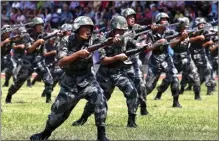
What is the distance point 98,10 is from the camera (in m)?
30.8

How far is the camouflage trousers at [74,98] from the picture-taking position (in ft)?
33.2

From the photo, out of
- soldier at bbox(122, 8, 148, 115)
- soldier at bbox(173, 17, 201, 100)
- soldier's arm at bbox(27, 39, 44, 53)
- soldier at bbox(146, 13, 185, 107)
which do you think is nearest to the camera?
soldier at bbox(122, 8, 148, 115)

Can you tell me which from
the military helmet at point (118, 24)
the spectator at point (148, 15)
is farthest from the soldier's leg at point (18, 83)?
the spectator at point (148, 15)

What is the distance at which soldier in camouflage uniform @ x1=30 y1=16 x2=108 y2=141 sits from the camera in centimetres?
1009

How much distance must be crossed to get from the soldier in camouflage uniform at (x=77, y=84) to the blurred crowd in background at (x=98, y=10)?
54.4ft

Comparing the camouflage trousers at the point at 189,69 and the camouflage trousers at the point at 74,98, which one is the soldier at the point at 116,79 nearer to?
the camouflage trousers at the point at 74,98

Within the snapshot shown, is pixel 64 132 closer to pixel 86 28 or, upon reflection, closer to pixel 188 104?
pixel 86 28

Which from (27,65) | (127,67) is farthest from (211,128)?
(27,65)

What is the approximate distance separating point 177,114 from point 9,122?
362 cm

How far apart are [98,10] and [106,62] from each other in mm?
19184

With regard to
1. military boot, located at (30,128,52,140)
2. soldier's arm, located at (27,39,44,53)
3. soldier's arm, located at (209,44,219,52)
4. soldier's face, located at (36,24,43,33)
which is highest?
soldier's face, located at (36,24,43,33)

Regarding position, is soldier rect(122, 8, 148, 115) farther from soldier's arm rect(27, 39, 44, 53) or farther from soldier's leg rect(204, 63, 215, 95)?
soldier's leg rect(204, 63, 215, 95)

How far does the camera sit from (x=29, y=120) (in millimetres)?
12961

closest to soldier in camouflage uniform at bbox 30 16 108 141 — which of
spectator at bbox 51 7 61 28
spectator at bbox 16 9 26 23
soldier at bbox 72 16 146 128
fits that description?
soldier at bbox 72 16 146 128
